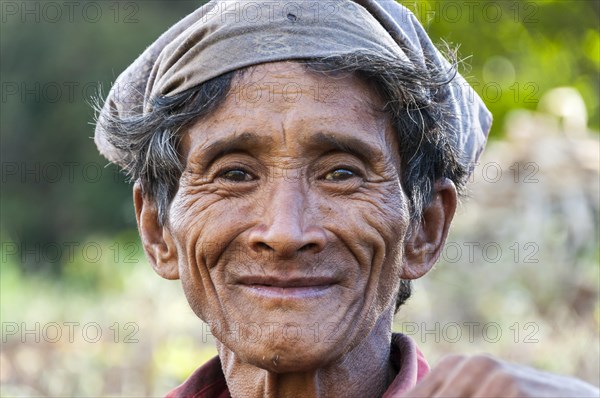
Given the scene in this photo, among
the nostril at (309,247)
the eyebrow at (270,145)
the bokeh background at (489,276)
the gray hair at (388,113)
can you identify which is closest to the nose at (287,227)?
the nostril at (309,247)

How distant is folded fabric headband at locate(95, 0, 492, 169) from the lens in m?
2.46

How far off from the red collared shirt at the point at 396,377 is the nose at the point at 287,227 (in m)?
0.38

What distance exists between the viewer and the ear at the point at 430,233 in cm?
265

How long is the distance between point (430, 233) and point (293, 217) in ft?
1.79

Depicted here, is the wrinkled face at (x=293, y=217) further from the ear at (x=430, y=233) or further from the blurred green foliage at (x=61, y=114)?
the blurred green foliage at (x=61, y=114)

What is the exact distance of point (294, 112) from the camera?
7.84 ft

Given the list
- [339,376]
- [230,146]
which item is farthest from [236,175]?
[339,376]

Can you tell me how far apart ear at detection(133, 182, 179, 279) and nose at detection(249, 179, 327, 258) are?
410 mm

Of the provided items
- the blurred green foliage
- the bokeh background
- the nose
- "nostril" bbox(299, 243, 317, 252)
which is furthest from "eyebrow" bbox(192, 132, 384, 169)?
the blurred green foliage

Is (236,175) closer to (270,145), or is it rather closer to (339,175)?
(270,145)

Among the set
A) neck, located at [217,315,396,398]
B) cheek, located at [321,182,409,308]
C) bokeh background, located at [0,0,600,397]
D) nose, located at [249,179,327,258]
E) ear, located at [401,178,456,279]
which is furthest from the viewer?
bokeh background, located at [0,0,600,397]

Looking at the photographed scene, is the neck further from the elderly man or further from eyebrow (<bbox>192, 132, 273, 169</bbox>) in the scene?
eyebrow (<bbox>192, 132, 273, 169</bbox>)

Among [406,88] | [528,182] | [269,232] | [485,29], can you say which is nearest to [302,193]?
[269,232]

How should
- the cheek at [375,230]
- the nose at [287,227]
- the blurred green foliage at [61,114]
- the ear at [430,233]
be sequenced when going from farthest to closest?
the blurred green foliage at [61,114] < the ear at [430,233] < the cheek at [375,230] < the nose at [287,227]
